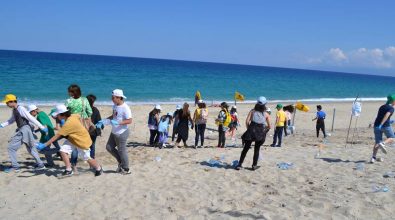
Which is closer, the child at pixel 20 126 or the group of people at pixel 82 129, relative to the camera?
the group of people at pixel 82 129

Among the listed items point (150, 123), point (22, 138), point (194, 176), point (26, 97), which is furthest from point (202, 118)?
point (26, 97)

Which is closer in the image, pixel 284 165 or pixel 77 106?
pixel 77 106

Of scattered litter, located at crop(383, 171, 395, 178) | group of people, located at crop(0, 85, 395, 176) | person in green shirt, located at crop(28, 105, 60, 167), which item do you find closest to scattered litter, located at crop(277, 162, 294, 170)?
group of people, located at crop(0, 85, 395, 176)

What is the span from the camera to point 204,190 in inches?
245

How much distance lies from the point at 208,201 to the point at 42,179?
3.29m

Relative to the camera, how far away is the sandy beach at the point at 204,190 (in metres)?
5.23

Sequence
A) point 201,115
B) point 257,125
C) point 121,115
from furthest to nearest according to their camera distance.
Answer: point 201,115, point 257,125, point 121,115

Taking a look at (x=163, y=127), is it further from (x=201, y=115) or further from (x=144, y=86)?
(x=144, y=86)

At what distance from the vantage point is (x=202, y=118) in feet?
34.2

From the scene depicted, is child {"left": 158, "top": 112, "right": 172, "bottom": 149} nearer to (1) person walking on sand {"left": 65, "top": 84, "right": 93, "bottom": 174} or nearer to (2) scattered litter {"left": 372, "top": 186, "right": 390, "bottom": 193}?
(1) person walking on sand {"left": 65, "top": 84, "right": 93, "bottom": 174}

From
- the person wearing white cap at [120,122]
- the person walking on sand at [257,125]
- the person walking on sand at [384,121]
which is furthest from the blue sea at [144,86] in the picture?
the person walking on sand at [384,121]

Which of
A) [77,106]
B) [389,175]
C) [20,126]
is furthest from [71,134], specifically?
[389,175]

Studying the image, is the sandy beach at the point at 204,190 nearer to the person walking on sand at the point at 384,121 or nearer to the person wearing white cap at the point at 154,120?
the person walking on sand at the point at 384,121

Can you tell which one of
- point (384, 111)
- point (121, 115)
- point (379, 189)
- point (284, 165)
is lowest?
point (284, 165)
